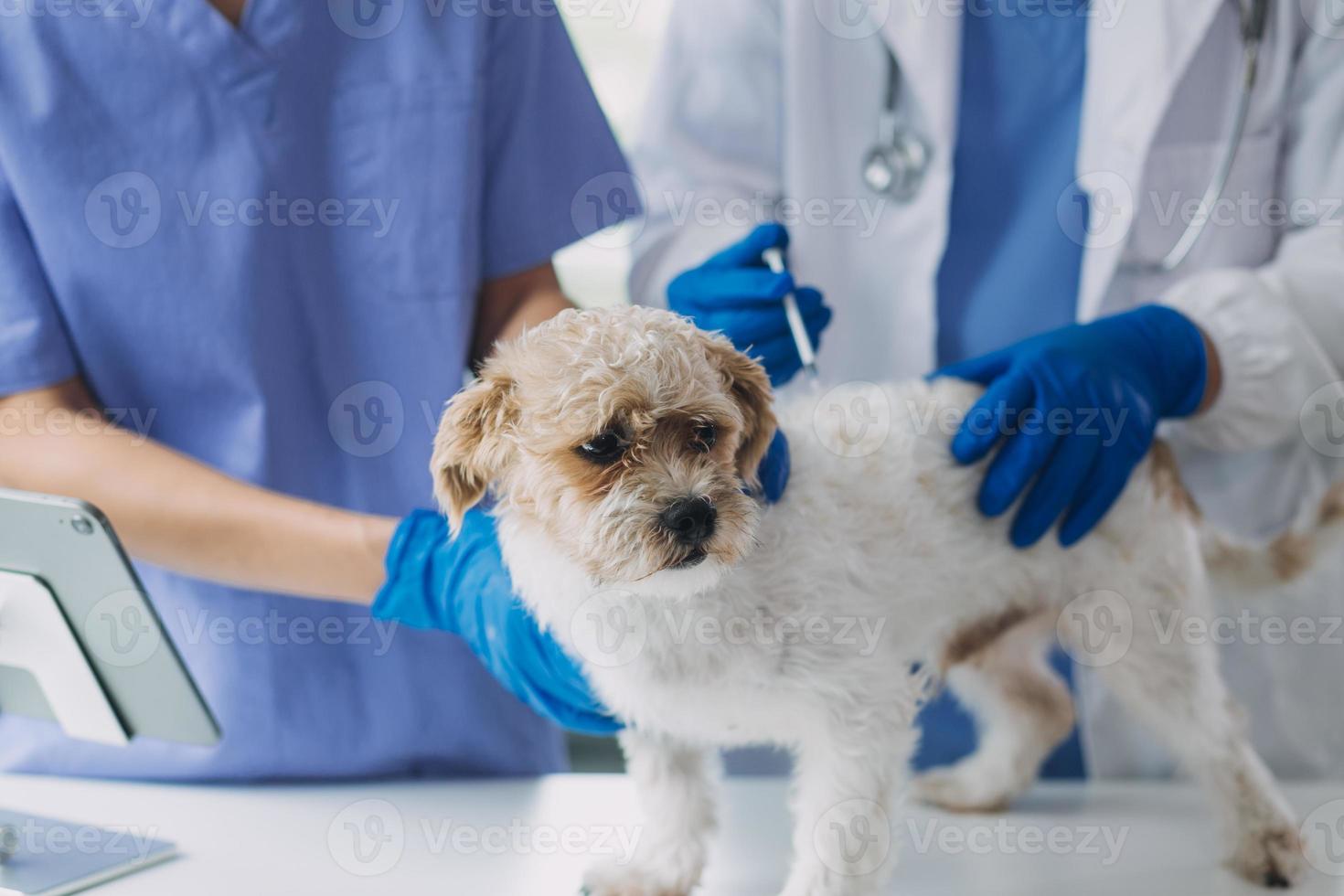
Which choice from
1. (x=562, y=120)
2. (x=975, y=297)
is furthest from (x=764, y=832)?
(x=562, y=120)

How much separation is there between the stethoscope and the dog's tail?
0.39m

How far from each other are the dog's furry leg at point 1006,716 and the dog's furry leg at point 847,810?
42 centimetres

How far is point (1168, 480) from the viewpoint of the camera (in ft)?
4.31

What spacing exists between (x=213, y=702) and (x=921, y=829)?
918mm

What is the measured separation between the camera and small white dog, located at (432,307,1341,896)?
90 cm

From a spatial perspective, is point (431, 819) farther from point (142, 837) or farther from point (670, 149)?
point (670, 149)
